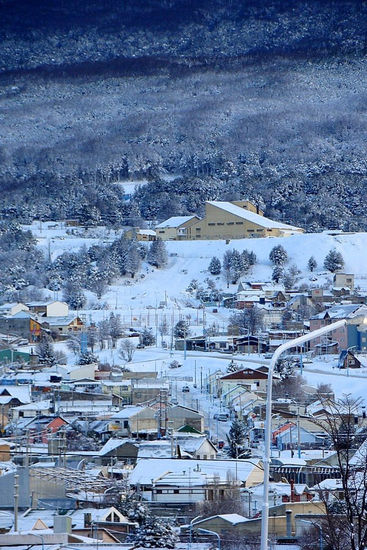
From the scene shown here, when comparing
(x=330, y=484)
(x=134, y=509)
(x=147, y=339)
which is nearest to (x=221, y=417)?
(x=330, y=484)

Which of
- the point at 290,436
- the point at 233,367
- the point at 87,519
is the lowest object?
the point at 233,367

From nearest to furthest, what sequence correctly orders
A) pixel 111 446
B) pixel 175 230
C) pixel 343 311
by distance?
pixel 111 446
pixel 343 311
pixel 175 230

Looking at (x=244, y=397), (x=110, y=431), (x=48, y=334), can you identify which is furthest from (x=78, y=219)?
(x=110, y=431)

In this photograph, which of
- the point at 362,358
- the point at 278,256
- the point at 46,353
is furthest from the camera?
the point at 278,256

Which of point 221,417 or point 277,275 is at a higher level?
point 221,417

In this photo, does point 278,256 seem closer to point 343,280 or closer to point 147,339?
point 343,280

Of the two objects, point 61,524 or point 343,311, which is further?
point 343,311

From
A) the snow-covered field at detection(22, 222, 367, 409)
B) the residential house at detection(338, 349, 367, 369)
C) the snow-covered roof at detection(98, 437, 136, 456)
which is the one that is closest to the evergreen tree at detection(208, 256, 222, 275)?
the snow-covered field at detection(22, 222, 367, 409)
